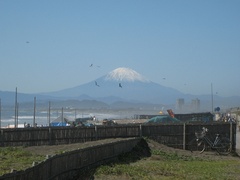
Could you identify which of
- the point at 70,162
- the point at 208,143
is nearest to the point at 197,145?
the point at 208,143

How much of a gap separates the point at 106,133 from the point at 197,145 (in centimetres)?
548

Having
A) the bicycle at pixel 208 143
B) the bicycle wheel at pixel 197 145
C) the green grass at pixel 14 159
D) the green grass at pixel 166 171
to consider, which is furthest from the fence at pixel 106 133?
the green grass at pixel 166 171

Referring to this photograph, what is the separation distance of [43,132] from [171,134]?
7837 mm

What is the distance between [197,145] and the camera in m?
31.8

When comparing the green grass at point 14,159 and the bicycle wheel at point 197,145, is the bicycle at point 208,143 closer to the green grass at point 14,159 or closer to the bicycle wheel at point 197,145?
the bicycle wheel at point 197,145

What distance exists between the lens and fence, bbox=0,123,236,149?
2756 centimetres

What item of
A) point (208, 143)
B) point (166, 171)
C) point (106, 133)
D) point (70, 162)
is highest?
point (106, 133)

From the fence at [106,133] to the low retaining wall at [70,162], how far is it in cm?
429

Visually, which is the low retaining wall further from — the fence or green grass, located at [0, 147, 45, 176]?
the fence

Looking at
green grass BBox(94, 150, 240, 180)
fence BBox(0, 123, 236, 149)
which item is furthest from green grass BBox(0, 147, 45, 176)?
fence BBox(0, 123, 236, 149)

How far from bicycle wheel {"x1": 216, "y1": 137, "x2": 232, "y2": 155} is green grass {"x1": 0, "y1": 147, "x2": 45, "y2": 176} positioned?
12792mm

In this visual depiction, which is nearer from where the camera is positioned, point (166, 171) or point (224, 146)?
point (166, 171)

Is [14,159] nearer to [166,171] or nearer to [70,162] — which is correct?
[70,162]

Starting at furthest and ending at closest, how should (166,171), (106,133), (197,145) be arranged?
(197,145), (106,133), (166,171)
